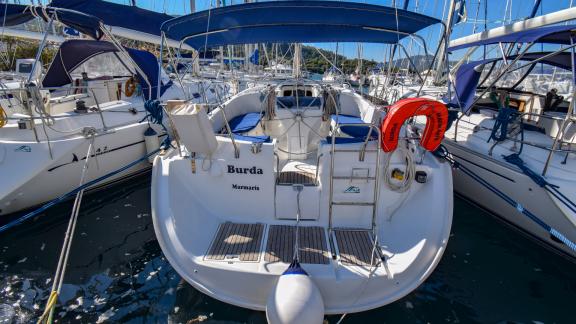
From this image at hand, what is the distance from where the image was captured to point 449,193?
2986 millimetres

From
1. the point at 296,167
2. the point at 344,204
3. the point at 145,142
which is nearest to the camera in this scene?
the point at 344,204

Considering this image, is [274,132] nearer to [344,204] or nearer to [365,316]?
[344,204]

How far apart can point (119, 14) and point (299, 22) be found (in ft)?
15.6

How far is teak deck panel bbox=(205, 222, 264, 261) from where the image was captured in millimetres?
2795

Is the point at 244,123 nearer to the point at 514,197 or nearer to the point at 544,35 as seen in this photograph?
the point at 514,197

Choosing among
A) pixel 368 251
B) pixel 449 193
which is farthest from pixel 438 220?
pixel 368 251

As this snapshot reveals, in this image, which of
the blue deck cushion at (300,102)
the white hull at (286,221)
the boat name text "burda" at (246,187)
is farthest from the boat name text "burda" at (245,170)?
the blue deck cushion at (300,102)

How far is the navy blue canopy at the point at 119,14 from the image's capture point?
558 centimetres

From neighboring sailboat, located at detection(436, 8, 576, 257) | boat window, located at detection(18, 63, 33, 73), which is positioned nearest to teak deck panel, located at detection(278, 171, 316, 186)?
neighboring sailboat, located at detection(436, 8, 576, 257)

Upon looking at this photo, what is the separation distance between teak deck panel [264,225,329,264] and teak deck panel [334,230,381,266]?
0.53 feet

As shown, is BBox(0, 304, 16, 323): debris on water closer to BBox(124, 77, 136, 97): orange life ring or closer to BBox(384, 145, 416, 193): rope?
BBox(384, 145, 416, 193): rope

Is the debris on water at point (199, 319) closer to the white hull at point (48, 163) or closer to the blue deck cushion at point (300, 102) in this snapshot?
the blue deck cushion at point (300, 102)

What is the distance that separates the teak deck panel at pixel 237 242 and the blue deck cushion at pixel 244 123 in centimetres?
148

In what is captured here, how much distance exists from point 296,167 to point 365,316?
2.09 metres
